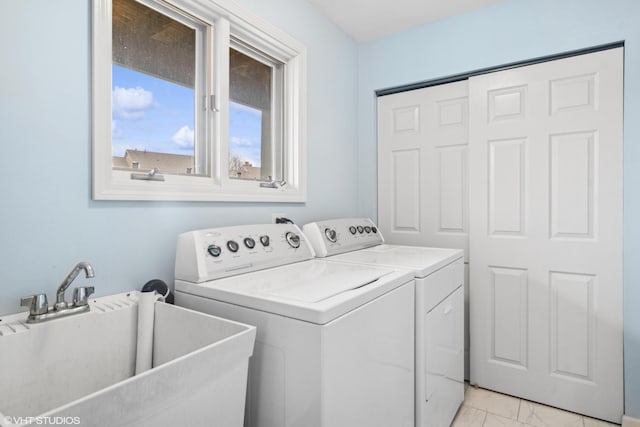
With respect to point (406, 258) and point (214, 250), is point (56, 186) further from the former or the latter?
point (406, 258)

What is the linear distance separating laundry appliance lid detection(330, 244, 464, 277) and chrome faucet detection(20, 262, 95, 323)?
41.4 inches

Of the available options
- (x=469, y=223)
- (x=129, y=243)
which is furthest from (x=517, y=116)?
(x=129, y=243)

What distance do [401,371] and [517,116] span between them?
1.71m

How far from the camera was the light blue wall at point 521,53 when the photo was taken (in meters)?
1.83

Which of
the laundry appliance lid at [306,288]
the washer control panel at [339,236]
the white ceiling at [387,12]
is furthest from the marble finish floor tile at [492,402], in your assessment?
the white ceiling at [387,12]

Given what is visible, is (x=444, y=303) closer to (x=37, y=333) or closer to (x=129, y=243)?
(x=129, y=243)

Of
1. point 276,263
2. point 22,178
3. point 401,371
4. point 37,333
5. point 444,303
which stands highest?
point 22,178

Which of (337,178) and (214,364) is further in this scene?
(337,178)

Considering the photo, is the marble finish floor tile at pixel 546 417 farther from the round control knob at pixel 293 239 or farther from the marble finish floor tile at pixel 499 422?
the round control knob at pixel 293 239

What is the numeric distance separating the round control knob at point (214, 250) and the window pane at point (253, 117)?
0.62 meters

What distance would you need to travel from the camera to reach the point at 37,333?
941 millimetres

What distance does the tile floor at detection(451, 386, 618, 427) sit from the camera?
6.26ft

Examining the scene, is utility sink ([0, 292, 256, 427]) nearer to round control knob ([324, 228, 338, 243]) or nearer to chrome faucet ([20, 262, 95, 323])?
chrome faucet ([20, 262, 95, 323])

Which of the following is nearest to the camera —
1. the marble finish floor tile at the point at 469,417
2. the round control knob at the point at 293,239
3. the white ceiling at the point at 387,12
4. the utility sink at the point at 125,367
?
the utility sink at the point at 125,367
